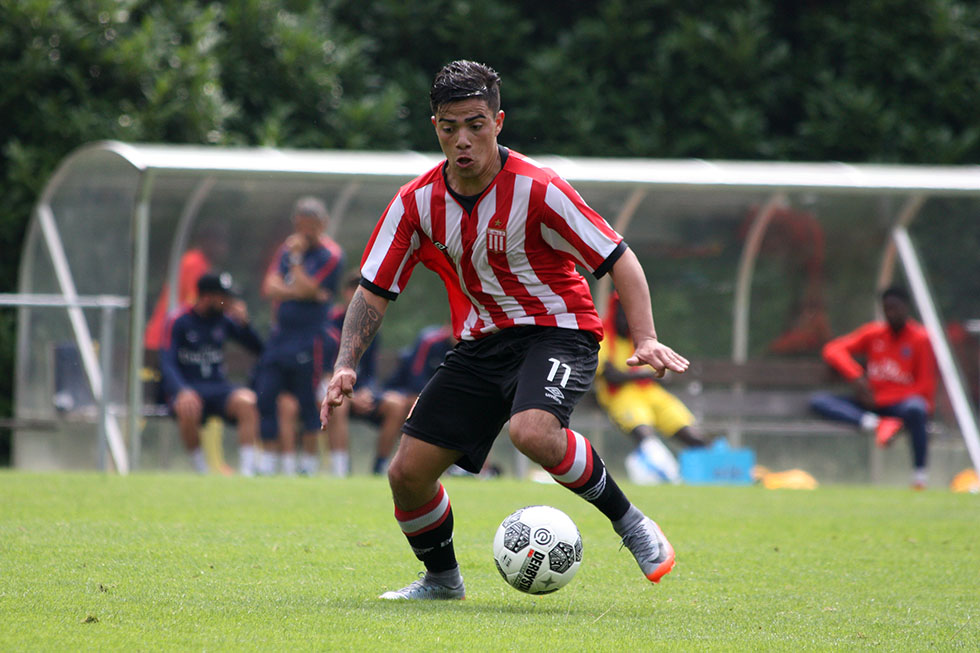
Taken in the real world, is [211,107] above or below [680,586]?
above

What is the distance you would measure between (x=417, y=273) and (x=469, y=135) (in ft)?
27.0

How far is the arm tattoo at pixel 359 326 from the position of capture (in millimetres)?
5109

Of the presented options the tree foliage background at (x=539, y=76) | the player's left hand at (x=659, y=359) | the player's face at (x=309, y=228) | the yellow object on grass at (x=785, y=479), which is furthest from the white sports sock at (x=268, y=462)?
the player's left hand at (x=659, y=359)

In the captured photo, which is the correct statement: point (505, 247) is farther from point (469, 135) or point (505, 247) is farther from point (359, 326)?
point (359, 326)

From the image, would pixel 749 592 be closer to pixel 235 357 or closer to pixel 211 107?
pixel 235 357

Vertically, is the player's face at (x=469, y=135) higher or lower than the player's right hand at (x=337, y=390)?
higher

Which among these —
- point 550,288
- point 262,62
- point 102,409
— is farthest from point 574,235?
point 262,62

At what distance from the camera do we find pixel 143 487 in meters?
9.30

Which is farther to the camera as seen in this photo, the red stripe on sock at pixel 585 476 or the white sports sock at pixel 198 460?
the white sports sock at pixel 198 460

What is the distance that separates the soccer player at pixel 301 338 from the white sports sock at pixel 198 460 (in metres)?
0.50

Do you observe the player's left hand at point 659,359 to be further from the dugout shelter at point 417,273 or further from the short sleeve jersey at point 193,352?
the short sleeve jersey at point 193,352

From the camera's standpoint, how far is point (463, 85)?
477cm

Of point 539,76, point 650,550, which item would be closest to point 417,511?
point 650,550

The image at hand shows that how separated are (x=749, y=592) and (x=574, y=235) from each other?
1.58 m
